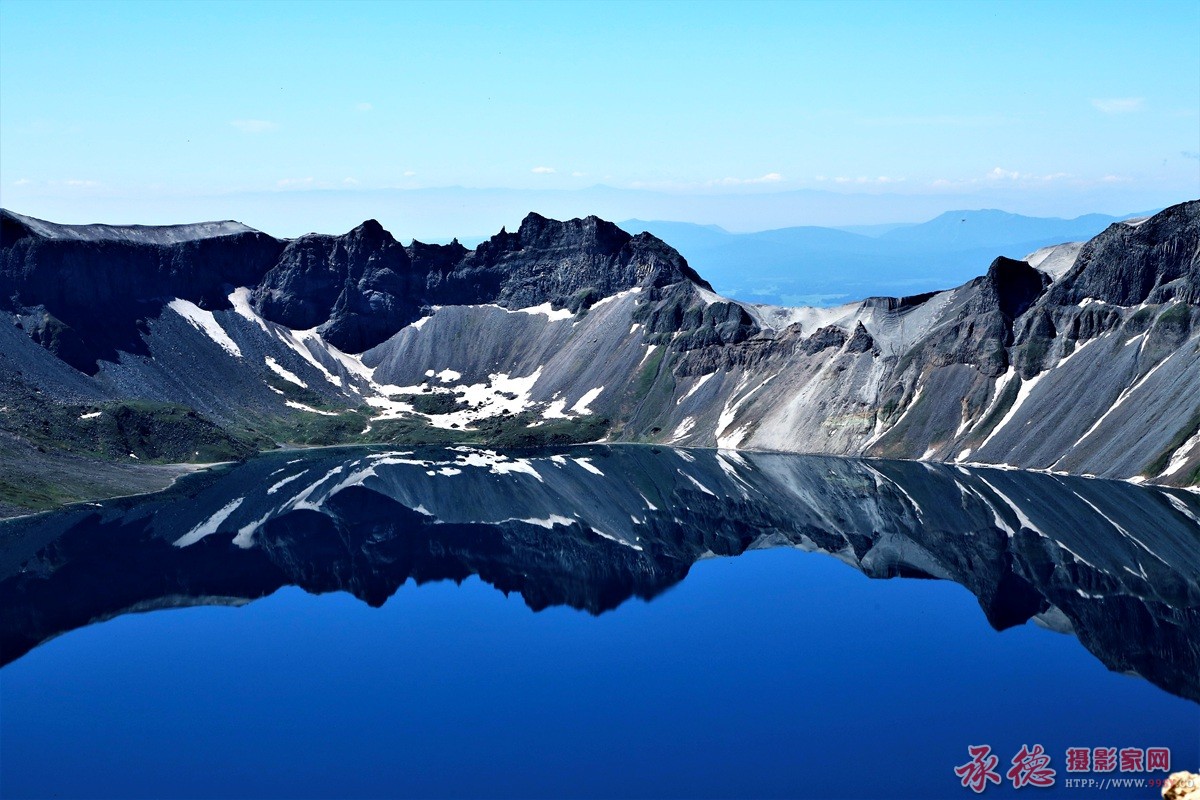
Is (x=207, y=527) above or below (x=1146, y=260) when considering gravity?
below

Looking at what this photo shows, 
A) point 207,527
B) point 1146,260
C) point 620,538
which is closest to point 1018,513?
point 620,538

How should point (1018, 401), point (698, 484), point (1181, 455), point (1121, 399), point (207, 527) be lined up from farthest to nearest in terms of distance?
point (1018, 401)
point (698, 484)
point (1121, 399)
point (207, 527)
point (1181, 455)

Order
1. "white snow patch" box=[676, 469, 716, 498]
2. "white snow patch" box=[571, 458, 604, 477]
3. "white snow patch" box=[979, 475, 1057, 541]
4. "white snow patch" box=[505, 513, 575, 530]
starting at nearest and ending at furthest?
"white snow patch" box=[979, 475, 1057, 541]
"white snow patch" box=[505, 513, 575, 530]
"white snow patch" box=[676, 469, 716, 498]
"white snow patch" box=[571, 458, 604, 477]

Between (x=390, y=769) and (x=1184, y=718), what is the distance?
1673 inches

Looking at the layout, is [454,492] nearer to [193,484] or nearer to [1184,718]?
[193,484]

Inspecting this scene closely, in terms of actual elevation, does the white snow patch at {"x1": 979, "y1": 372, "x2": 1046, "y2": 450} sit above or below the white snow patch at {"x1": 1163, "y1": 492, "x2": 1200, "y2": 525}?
above

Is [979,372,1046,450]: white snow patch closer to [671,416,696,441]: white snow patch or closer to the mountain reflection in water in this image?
the mountain reflection in water

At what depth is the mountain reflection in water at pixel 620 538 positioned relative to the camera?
96938mm

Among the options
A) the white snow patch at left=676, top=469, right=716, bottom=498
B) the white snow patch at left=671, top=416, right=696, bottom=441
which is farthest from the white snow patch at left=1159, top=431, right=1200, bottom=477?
the white snow patch at left=671, top=416, right=696, bottom=441

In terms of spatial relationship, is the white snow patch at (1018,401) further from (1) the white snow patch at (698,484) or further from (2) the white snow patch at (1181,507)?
(1) the white snow patch at (698,484)

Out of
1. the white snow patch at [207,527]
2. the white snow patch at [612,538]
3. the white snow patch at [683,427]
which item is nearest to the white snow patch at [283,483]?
the white snow patch at [207,527]

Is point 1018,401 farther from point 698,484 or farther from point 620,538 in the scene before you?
point 620,538

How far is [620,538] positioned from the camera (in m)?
128

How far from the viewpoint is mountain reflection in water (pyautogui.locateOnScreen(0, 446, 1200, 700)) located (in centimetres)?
9694
